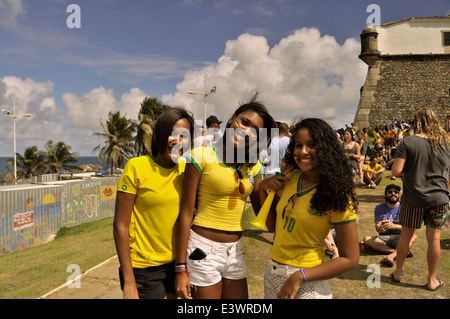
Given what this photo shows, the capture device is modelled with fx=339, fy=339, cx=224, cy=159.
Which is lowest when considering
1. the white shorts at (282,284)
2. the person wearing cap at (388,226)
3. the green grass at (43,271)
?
the green grass at (43,271)

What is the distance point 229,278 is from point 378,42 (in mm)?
32589

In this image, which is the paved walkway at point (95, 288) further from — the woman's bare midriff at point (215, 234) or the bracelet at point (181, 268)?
the woman's bare midriff at point (215, 234)

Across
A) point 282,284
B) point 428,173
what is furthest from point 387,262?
point 282,284

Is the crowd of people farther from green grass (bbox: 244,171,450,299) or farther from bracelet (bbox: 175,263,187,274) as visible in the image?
green grass (bbox: 244,171,450,299)

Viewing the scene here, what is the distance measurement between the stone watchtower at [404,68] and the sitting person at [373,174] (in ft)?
60.9

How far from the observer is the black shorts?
7.47 ft

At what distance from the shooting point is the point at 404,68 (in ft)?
97.1

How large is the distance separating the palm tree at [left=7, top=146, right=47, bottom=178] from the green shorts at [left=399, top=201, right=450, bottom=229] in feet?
171

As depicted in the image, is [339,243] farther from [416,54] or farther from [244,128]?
[416,54]

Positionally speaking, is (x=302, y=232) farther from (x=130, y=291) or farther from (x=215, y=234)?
(x=130, y=291)

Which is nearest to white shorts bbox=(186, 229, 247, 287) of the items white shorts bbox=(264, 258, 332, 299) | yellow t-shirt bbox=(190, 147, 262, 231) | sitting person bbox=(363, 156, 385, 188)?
yellow t-shirt bbox=(190, 147, 262, 231)

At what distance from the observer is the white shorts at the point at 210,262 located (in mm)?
2254

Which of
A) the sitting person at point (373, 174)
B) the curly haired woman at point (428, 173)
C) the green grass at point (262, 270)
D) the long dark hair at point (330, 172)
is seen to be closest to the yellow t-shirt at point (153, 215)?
the long dark hair at point (330, 172)

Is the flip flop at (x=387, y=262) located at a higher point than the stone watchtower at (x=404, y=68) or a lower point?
lower
